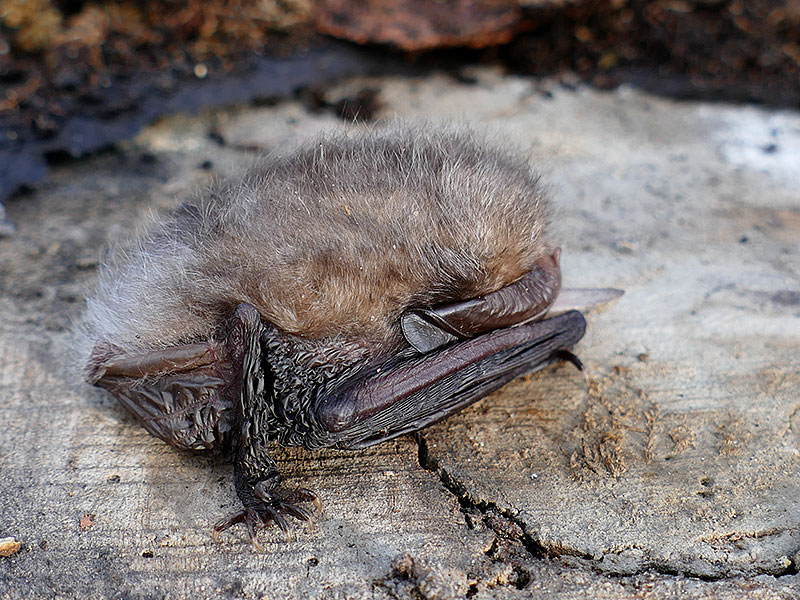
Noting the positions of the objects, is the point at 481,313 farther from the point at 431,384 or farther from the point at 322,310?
the point at 322,310

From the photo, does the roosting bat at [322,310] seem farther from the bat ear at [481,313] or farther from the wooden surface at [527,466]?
the wooden surface at [527,466]

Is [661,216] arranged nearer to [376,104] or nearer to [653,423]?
[653,423]

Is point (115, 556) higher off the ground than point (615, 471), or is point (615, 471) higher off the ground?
point (615, 471)

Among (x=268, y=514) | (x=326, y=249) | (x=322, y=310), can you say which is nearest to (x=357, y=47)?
(x=326, y=249)

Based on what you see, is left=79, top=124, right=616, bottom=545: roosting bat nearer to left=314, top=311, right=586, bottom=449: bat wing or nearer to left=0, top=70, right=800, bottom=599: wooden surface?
left=314, top=311, right=586, bottom=449: bat wing

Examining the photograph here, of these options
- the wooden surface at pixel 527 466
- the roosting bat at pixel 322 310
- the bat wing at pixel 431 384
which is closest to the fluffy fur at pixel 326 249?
the roosting bat at pixel 322 310

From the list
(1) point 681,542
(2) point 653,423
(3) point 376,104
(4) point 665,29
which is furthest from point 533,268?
(4) point 665,29

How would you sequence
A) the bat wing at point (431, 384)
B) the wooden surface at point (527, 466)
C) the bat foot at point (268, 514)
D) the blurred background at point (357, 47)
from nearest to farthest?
the wooden surface at point (527, 466) → the bat foot at point (268, 514) → the bat wing at point (431, 384) → the blurred background at point (357, 47)
